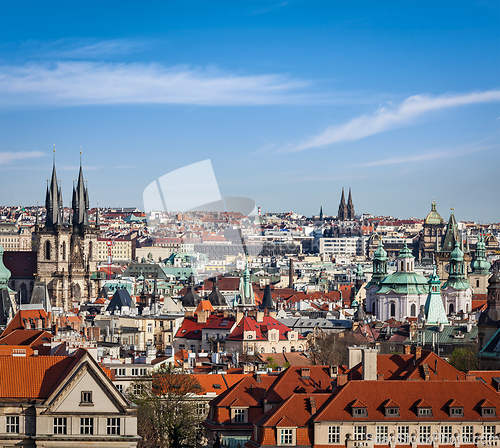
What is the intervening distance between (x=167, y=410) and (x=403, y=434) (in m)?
5.37

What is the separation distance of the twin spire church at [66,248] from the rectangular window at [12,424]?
197 feet

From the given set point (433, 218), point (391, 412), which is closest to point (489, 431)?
point (391, 412)

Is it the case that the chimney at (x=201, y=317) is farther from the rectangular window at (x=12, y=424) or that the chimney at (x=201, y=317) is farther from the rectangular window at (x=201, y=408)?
the rectangular window at (x=12, y=424)

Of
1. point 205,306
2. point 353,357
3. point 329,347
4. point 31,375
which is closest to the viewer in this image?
point 31,375

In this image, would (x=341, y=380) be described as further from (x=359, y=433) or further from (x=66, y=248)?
(x=66, y=248)

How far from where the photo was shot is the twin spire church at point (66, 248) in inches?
3152

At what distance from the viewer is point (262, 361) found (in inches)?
1441

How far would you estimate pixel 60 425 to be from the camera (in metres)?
19.3

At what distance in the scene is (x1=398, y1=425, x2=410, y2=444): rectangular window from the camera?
20.8m

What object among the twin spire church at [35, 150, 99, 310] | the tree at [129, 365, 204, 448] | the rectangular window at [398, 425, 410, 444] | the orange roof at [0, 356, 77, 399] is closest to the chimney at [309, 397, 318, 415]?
the rectangular window at [398, 425, 410, 444]

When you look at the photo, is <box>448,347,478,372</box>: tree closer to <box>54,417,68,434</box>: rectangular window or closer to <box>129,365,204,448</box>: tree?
<box>129,365,204,448</box>: tree

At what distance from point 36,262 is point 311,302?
60.0ft

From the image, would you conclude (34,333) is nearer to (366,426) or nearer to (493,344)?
(493,344)

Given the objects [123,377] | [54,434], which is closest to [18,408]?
[54,434]
